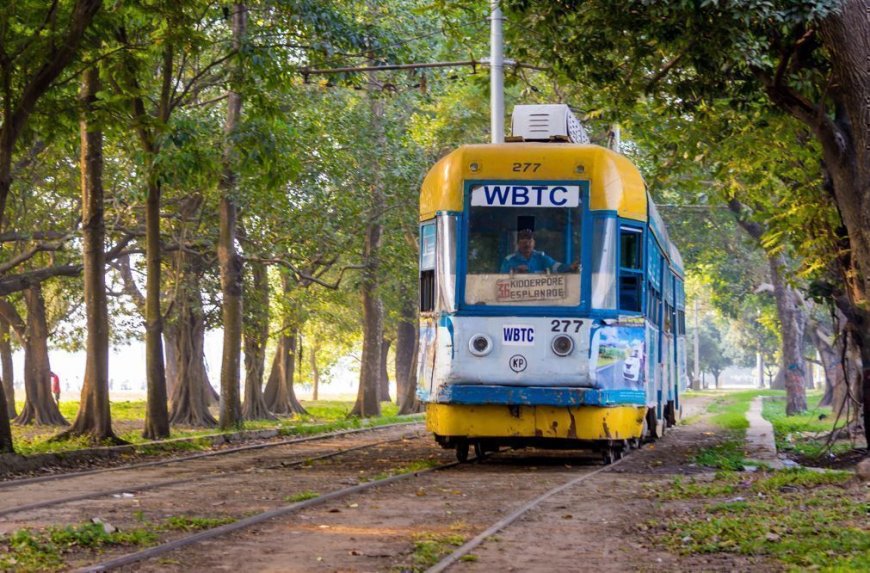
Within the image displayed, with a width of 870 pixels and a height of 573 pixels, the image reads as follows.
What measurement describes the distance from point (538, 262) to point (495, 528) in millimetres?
6195

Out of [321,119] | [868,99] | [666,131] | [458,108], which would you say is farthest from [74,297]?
[868,99]

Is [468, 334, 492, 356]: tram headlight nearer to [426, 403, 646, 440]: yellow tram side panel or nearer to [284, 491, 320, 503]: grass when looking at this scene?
[426, 403, 646, 440]: yellow tram side panel

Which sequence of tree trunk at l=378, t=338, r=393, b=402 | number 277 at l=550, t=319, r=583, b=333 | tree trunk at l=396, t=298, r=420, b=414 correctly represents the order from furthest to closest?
tree trunk at l=378, t=338, r=393, b=402 → tree trunk at l=396, t=298, r=420, b=414 → number 277 at l=550, t=319, r=583, b=333

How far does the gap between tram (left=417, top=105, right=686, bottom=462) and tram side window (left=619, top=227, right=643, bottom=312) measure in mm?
22

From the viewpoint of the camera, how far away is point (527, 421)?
54.5 feet

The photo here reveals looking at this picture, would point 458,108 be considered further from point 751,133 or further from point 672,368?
point 751,133

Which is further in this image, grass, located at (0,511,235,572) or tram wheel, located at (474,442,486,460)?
tram wheel, located at (474,442,486,460)

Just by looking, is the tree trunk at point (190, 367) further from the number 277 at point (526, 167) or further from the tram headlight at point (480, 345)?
the number 277 at point (526, 167)

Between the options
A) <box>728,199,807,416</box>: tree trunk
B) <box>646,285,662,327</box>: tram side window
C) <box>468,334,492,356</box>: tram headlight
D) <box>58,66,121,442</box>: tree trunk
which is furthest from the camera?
<box>728,199,807,416</box>: tree trunk

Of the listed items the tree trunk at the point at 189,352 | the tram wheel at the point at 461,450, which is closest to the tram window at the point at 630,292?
the tram wheel at the point at 461,450

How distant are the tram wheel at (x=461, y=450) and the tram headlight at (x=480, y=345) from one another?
81.6 inches

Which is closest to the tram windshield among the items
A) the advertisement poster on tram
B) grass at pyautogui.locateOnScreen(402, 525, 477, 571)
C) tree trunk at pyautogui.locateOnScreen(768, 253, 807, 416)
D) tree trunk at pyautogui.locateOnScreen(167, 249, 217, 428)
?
the advertisement poster on tram

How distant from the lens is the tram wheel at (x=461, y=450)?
18.3 meters

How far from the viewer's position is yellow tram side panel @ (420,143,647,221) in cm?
1667
